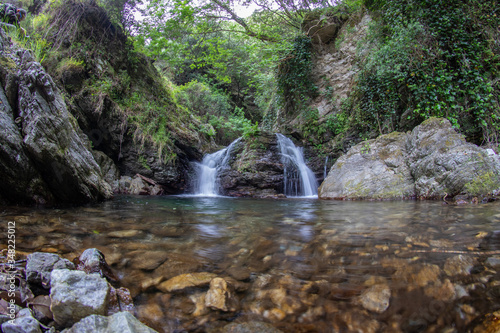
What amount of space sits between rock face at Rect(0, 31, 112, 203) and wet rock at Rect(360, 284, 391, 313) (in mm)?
4541

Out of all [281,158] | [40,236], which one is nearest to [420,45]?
[281,158]

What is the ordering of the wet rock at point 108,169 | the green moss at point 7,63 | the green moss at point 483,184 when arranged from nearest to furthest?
the green moss at point 7,63 → the green moss at point 483,184 → the wet rock at point 108,169

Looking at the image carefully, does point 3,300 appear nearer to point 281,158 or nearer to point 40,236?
point 40,236

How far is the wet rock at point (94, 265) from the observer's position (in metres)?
1.59

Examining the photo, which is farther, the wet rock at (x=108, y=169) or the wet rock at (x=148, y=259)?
the wet rock at (x=108, y=169)

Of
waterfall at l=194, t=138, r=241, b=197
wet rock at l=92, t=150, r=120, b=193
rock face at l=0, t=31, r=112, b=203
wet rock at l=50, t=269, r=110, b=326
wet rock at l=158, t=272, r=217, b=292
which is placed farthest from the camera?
waterfall at l=194, t=138, r=241, b=197

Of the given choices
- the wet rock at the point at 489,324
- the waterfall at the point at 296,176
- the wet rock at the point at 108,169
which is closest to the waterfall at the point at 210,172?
the waterfall at the point at 296,176

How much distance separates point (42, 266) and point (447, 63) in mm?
9269

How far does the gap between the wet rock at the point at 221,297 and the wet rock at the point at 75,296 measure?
0.54m

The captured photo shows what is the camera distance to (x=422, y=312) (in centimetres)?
119

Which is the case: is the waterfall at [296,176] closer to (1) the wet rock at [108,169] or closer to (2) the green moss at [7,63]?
(1) the wet rock at [108,169]

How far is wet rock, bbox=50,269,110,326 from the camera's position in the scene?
1.16m

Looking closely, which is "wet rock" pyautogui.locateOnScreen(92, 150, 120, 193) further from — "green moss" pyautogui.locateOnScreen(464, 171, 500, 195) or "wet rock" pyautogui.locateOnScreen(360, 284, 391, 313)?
"green moss" pyautogui.locateOnScreen(464, 171, 500, 195)

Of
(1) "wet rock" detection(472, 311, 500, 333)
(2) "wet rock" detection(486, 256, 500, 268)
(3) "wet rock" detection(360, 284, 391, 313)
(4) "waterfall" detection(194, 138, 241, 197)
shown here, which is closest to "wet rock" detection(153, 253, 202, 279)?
(3) "wet rock" detection(360, 284, 391, 313)
